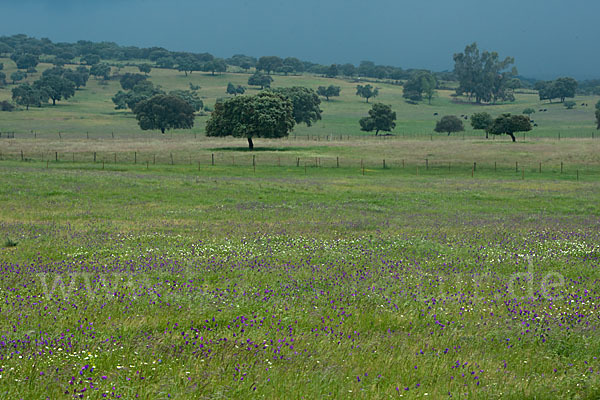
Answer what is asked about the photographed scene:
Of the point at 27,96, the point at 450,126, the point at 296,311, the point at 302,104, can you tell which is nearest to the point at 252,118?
the point at 302,104

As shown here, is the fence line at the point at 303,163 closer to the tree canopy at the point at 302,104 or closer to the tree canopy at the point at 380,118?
the tree canopy at the point at 302,104

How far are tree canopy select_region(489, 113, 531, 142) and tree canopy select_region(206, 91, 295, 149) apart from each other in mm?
50151

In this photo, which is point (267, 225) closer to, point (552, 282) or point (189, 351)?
point (552, 282)

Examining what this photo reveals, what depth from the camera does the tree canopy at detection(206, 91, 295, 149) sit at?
9394 centimetres

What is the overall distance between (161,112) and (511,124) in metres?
85.3

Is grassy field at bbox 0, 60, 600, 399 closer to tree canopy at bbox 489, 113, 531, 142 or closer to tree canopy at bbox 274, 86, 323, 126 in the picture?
tree canopy at bbox 489, 113, 531, 142

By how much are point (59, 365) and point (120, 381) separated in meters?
0.92

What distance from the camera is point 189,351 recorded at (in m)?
7.47

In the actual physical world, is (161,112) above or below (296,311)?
above

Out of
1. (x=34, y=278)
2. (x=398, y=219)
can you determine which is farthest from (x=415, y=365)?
→ (x=398, y=219)

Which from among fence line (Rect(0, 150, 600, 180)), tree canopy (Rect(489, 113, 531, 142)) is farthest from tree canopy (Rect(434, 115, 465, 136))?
fence line (Rect(0, 150, 600, 180))

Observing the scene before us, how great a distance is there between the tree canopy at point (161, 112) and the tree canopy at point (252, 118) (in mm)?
50930

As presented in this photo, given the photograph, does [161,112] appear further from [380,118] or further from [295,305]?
[295,305]

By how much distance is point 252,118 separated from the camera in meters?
94.3
